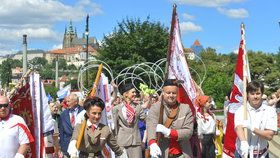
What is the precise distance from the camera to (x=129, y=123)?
966 centimetres

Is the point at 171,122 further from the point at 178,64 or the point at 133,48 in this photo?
the point at 133,48

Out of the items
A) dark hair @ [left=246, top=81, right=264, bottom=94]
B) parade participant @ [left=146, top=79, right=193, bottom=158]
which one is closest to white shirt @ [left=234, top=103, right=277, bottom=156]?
dark hair @ [left=246, top=81, right=264, bottom=94]

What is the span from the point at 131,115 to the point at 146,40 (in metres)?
41.5

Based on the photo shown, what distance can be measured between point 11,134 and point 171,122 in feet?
6.60

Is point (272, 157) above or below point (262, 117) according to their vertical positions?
below

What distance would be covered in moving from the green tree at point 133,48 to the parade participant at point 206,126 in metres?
37.7

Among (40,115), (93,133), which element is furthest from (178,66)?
(40,115)

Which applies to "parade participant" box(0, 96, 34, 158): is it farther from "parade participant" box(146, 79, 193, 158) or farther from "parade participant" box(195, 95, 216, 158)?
"parade participant" box(195, 95, 216, 158)

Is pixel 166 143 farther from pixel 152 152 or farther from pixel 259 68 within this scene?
pixel 259 68

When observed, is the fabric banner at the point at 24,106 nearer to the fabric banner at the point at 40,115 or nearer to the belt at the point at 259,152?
the fabric banner at the point at 40,115

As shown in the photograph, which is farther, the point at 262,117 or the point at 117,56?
the point at 117,56

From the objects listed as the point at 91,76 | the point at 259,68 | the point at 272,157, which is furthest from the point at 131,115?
the point at 259,68

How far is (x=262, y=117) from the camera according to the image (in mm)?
6441

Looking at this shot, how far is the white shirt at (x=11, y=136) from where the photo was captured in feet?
21.6
